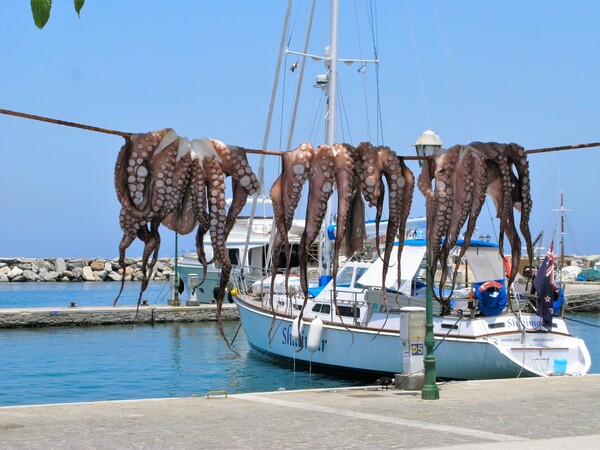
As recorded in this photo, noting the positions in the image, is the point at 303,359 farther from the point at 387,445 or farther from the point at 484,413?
the point at 387,445

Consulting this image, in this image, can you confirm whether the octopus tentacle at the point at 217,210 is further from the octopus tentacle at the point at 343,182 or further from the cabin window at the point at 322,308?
the cabin window at the point at 322,308

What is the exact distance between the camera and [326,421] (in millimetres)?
15320

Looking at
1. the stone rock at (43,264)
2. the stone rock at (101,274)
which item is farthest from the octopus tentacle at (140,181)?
the stone rock at (43,264)

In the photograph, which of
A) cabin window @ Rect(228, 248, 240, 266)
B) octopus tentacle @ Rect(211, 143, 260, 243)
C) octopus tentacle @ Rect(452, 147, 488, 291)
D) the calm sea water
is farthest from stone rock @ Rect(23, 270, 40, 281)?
octopus tentacle @ Rect(452, 147, 488, 291)

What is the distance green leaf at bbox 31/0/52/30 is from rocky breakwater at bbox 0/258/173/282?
105 metres

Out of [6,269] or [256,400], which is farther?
[6,269]

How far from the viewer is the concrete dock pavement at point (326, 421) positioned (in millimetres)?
13055

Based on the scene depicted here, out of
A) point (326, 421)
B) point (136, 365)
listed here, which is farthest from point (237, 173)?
point (136, 365)

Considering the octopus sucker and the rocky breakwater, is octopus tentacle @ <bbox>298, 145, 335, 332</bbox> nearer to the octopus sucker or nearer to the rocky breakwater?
the octopus sucker

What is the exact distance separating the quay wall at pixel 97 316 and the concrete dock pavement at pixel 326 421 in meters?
27.6

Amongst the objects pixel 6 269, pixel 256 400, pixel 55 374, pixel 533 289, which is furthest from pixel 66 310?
pixel 6 269

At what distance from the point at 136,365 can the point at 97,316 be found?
1093 centimetres

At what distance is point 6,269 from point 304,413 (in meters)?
107

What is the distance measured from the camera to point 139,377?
33531mm
